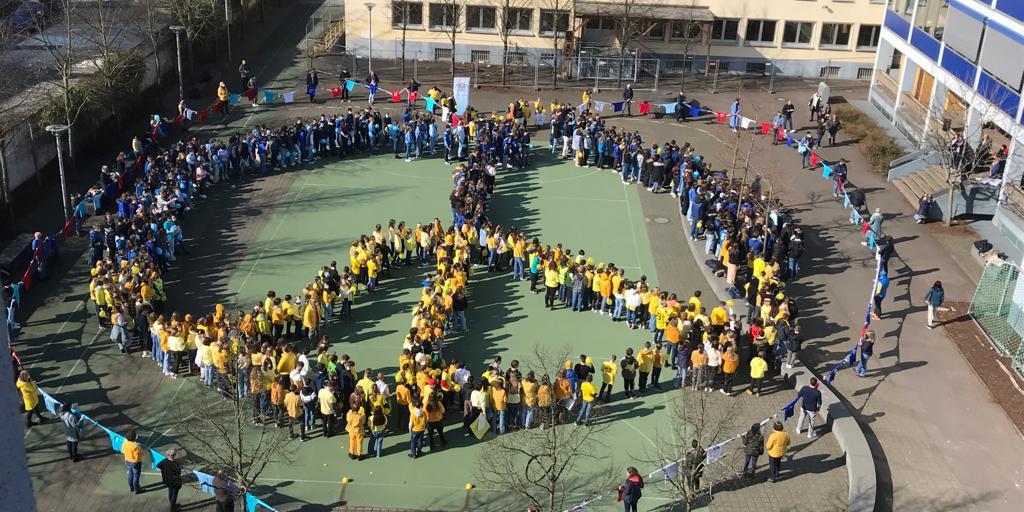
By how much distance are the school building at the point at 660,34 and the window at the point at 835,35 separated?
0.05 metres

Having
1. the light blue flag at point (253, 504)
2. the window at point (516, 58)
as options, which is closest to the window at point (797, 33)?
the window at point (516, 58)

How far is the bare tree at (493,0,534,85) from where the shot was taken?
157 feet

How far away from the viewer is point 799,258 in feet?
98.8

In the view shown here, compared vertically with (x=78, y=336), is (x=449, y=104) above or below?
above

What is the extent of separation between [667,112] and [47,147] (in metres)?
24.9

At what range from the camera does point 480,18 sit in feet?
168

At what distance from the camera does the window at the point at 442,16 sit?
50.3 metres

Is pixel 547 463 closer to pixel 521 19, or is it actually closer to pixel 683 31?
pixel 521 19

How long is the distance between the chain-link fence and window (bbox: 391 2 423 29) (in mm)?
31456

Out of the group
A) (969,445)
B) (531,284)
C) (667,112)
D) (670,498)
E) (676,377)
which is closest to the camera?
(670,498)

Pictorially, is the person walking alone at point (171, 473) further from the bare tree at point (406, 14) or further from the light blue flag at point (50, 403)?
the bare tree at point (406, 14)

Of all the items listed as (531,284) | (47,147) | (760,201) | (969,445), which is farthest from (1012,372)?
(47,147)

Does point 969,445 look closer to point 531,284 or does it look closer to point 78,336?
point 531,284

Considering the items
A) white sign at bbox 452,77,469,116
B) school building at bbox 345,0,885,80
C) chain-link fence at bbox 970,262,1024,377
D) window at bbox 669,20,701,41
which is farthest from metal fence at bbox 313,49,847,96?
chain-link fence at bbox 970,262,1024,377
